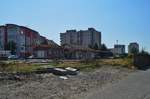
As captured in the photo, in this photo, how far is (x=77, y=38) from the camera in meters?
164

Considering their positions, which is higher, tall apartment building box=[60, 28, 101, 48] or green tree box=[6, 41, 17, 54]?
tall apartment building box=[60, 28, 101, 48]

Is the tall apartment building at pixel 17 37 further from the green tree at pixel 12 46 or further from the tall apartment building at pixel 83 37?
the tall apartment building at pixel 83 37

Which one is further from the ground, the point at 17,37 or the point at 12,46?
the point at 17,37

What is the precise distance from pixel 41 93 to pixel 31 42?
4187 inches

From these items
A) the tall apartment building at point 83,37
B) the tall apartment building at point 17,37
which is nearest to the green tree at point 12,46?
the tall apartment building at point 17,37

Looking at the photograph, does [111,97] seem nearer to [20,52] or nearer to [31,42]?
[20,52]

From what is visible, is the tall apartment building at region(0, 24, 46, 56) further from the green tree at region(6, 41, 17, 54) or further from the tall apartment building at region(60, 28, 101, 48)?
the tall apartment building at region(60, 28, 101, 48)

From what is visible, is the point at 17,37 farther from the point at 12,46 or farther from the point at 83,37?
the point at 83,37

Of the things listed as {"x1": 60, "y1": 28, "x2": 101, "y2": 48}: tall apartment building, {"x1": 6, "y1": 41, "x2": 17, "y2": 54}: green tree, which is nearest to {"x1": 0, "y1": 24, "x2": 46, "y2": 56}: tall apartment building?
{"x1": 6, "y1": 41, "x2": 17, "y2": 54}: green tree

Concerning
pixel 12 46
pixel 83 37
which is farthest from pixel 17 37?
pixel 83 37

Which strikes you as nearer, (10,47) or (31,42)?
(10,47)

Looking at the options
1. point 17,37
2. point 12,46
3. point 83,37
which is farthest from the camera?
point 83,37

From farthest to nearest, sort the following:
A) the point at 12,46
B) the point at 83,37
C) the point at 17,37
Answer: the point at 83,37
the point at 17,37
the point at 12,46

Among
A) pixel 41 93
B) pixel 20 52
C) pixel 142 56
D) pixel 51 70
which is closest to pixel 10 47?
pixel 20 52
